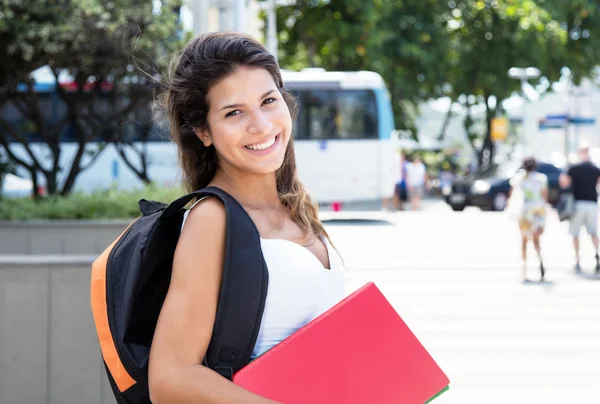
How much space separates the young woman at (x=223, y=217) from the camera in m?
1.76

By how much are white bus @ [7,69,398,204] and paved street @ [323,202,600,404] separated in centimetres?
489

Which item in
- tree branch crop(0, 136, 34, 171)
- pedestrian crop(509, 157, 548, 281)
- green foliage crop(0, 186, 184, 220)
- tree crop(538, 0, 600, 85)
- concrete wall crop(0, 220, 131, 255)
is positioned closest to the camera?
concrete wall crop(0, 220, 131, 255)

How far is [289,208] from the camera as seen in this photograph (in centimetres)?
224

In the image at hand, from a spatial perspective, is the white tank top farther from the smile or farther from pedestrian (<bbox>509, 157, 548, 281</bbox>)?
pedestrian (<bbox>509, 157, 548, 281</bbox>)

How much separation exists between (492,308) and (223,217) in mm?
9045

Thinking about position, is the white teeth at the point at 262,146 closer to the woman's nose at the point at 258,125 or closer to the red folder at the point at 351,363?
the woman's nose at the point at 258,125

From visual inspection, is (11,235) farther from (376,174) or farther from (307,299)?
(376,174)

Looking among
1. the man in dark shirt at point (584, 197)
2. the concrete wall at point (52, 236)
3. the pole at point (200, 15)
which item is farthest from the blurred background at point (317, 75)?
the man in dark shirt at point (584, 197)

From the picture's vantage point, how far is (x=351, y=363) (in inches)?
77.0

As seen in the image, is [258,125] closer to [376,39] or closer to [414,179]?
[376,39]

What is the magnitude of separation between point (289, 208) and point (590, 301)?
9.51 m

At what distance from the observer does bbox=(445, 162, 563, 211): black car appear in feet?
99.7

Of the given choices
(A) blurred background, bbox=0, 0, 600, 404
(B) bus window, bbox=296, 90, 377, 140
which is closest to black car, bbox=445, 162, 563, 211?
(A) blurred background, bbox=0, 0, 600, 404

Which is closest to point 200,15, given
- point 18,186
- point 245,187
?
point 245,187
